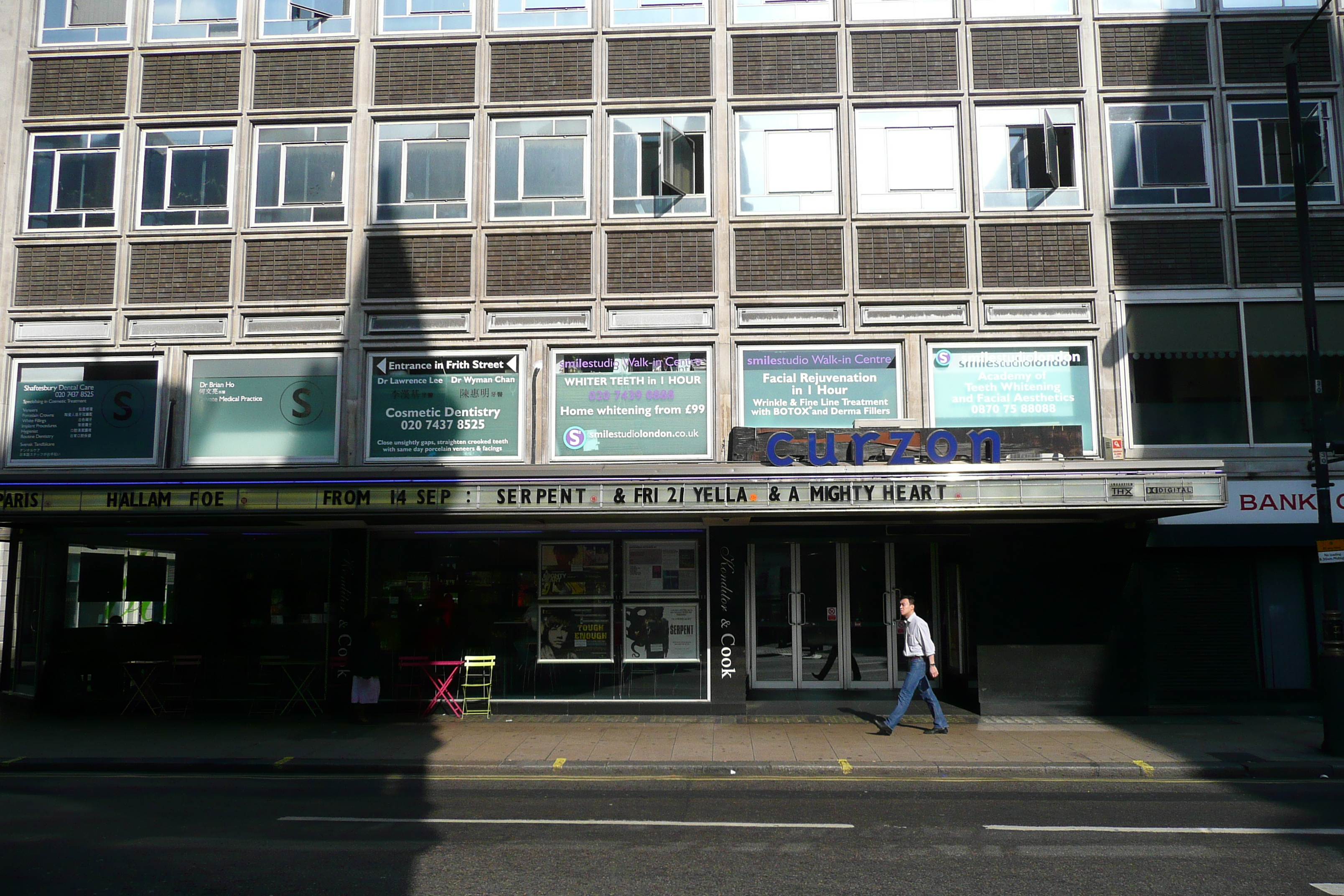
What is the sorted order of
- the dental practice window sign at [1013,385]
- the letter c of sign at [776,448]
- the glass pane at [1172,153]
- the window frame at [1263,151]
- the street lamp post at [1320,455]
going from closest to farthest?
the street lamp post at [1320,455] → the letter c of sign at [776,448] → the dental practice window sign at [1013,385] → the window frame at [1263,151] → the glass pane at [1172,153]

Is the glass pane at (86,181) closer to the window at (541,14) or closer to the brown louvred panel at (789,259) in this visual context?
the window at (541,14)

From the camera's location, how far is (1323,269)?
14.0 m

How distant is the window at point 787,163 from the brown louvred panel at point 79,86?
32.5ft

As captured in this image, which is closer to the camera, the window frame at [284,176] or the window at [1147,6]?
the window at [1147,6]

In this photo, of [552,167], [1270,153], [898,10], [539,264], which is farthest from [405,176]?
[1270,153]

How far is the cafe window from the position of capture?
14680 millimetres

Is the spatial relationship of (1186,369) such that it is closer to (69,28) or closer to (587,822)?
(587,822)

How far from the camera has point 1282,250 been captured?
1411 cm

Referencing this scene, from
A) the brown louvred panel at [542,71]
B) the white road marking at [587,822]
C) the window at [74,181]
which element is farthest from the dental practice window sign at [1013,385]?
the window at [74,181]

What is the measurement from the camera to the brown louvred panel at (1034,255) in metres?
14.2

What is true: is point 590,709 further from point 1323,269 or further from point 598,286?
point 1323,269

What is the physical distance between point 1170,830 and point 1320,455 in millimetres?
5896

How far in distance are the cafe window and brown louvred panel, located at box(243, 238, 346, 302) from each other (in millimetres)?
4251

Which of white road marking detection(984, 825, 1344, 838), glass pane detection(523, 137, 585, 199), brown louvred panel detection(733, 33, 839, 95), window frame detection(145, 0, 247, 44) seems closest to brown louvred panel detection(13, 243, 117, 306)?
window frame detection(145, 0, 247, 44)
